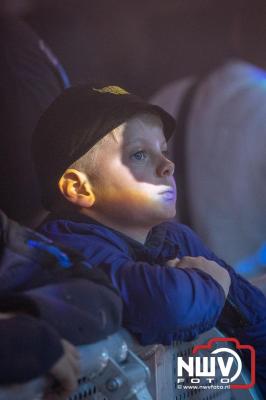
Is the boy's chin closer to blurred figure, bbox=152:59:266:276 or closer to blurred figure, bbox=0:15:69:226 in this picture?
blurred figure, bbox=152:59:266:276

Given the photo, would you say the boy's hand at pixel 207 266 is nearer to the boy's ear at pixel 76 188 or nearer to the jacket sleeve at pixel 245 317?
the jacket sleeve at pixel 245 317

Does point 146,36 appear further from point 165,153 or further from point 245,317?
point 245,317

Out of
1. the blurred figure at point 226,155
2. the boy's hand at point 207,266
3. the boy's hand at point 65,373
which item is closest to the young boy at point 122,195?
the boy's hand at point 207,266

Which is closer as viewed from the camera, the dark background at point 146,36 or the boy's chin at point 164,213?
the boy's chin at point 164,213

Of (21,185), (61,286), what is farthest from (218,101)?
A: (61,286)

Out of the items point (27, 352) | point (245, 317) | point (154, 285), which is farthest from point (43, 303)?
point (245, 317)

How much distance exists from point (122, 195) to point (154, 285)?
0.25 meters

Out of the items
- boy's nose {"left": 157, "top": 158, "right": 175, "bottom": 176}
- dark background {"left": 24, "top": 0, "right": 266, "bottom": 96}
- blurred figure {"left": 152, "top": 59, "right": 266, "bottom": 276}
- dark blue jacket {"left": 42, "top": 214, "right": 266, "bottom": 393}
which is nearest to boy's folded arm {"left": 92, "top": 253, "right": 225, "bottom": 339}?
dark blue jacket {"left": 42, "top": 214, "right": 266, "bottom": 393}

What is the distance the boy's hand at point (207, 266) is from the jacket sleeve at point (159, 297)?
6 centimetres

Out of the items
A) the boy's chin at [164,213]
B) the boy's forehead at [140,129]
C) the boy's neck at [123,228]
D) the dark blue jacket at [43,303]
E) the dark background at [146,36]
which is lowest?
the boy's neck at [123,228]

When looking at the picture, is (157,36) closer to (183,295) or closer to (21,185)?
(21,185)

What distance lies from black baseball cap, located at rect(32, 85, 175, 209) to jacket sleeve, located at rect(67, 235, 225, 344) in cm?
20

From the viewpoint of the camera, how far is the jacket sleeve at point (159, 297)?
3.37 feet

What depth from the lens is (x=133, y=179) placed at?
1.22 meters
